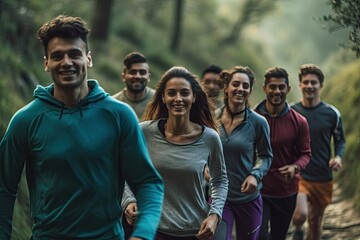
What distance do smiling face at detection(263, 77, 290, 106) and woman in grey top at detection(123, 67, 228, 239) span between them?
211 centimetres

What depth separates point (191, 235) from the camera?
16.1 ft

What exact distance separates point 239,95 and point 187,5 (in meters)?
34.1

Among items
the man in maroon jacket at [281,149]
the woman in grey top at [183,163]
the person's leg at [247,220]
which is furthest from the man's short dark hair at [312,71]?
the woman in grey top at [183,163]

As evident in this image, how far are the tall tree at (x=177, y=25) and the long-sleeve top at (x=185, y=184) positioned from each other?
77.8 ft

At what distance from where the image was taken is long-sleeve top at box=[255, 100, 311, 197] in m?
7.22

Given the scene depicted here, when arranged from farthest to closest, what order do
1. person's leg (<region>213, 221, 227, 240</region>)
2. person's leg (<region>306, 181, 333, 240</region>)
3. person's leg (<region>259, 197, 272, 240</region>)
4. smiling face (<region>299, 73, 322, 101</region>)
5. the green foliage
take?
the green foliage
person's leg (<region>306, 181, 333, 240</region>)
smiling face (<region>299, 73, 322, 101</region>)
person's leg (<region>259, 197, 272, 240</region>)
person's leg (<region>213, 221, 227, 240</region>)

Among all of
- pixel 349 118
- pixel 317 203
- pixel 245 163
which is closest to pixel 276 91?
pixel 245 163

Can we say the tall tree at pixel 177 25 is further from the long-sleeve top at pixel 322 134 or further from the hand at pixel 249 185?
the hand at pixel 249 185

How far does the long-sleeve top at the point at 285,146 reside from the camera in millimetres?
7223

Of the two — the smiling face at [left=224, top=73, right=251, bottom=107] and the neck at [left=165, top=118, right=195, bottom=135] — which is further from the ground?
the smiling face at [left=224, top=73, right=251, bottom=107]

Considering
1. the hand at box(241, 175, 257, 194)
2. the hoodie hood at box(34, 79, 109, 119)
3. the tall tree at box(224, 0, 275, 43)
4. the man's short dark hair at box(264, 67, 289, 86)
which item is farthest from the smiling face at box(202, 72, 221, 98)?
the tall tree at box(224, 0, 275, 43)

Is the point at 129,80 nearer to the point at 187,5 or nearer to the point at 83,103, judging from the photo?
the point at 83,103

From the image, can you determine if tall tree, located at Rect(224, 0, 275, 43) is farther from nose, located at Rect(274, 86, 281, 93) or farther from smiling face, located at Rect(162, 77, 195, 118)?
smiling face, located at Rect(162, 77, 195, 118)

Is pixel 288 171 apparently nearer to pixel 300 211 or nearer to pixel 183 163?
pixel 300 211
